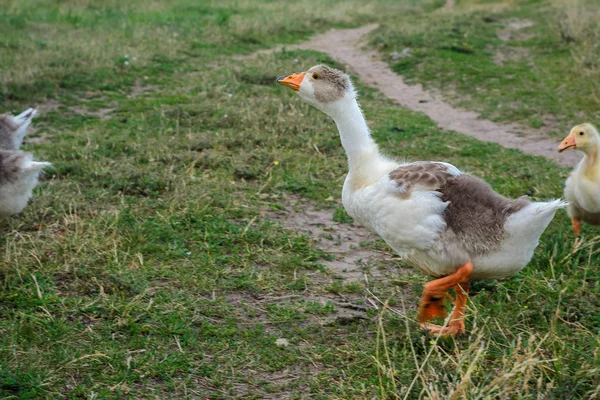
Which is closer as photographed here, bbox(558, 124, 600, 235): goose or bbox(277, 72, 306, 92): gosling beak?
bbox(277, 72, 306, 92): gosling beak

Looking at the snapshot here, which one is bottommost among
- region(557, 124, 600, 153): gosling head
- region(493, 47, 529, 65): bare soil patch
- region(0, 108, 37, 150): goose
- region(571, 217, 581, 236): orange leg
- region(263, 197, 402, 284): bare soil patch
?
region(263, 197, 402, 284): bare soil patch

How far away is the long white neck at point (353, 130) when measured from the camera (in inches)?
184

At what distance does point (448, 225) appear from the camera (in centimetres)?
425

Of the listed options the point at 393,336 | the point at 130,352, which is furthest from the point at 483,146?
the point at 130,352

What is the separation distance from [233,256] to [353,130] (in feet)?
4.93

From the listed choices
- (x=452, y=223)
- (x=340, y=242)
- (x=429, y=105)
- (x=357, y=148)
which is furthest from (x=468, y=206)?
(x=429, y=105)

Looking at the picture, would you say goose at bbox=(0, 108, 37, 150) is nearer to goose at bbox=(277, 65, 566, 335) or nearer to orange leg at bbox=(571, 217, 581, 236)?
goose at bbox=(277, 65, 566, 335)

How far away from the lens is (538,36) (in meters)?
17.4

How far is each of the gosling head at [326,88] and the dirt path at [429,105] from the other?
15.4ft

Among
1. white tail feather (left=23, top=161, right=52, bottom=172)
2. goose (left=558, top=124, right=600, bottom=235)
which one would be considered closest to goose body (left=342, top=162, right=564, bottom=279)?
goose (left=558, top=124, right=600, bottom=235)

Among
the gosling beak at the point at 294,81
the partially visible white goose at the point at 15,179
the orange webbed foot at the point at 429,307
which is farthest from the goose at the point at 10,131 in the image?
the orange webbed foot at the point at 429,307

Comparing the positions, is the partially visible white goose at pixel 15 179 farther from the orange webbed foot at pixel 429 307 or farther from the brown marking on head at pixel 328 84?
the orange webbed foot at pixel 429 307

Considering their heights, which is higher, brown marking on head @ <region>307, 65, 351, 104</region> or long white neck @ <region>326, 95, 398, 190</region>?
brown marking on head @ <region>307, 65, 351, 104</region>

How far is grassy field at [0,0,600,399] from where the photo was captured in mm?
3840
